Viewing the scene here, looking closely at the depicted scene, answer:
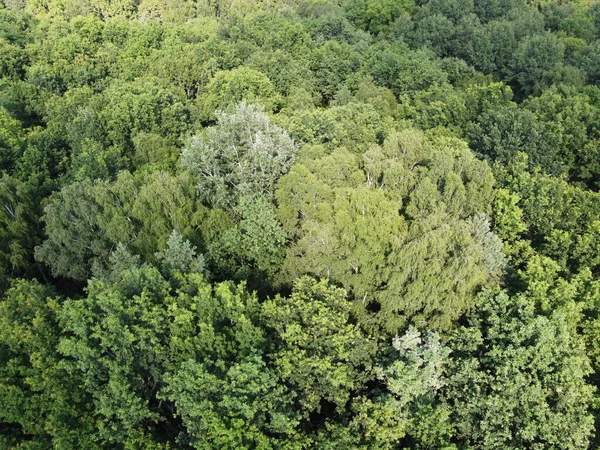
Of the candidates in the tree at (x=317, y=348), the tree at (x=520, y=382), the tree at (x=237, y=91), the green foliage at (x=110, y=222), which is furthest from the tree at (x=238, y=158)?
the tree at (x=520, y=382)

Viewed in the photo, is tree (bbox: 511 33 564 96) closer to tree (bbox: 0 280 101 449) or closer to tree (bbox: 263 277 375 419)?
tree (bbox: 263 277 375 419)

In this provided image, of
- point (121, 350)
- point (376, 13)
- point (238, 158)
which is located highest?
point (376, 13)

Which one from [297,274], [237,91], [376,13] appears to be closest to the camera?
[297,274]

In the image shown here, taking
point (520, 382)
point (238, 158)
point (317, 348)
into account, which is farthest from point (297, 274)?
point (520, 382)

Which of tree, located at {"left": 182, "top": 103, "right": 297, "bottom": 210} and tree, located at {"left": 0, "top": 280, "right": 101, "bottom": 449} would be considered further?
tree, located at {"left": 182, "top": 103, "right": 297, "bottom": 210}

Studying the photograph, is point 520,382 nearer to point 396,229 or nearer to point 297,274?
point 396,229

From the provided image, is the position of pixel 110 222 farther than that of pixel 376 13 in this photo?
No

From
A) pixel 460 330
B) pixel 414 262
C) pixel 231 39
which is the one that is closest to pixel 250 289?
pixel 414 262

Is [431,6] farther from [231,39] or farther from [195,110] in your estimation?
[195,110]

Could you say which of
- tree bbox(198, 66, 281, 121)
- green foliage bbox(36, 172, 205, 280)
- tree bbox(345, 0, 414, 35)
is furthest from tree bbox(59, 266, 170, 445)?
tree bbox(345, 0, 414, 35)
